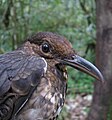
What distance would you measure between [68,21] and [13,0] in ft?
10.2

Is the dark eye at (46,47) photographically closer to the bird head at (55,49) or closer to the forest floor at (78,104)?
the bird head at (55,49)

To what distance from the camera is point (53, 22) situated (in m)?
6.58

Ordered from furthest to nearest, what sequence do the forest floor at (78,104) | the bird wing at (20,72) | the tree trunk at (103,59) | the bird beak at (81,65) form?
the forest floor at (78,104) < the tree trunk at (103,59) < the bird beak at (81,65) < the bird wing at (20,72)

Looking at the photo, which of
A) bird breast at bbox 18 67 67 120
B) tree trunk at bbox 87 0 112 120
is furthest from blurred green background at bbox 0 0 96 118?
bird breast at bbox 18 67 67 120

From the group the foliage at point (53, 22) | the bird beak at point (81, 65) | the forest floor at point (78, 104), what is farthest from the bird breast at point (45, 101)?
the forest floor at point (78, 104)

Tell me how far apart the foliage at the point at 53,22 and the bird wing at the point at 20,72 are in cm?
154

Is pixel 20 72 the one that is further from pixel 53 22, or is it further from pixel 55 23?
pixel 55 23

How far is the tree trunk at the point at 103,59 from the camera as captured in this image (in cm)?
484

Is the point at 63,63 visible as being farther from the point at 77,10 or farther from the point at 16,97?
the point at 77,10

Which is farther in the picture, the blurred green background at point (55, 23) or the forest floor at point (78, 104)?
the forest floor at point (78, 104)

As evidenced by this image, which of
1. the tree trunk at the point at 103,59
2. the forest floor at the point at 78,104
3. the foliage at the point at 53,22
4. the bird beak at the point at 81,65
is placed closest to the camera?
the bird beak at the point at 81,65

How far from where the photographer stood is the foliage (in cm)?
519

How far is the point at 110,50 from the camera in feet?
16.1

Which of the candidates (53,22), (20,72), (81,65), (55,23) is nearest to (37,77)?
(20,72)
